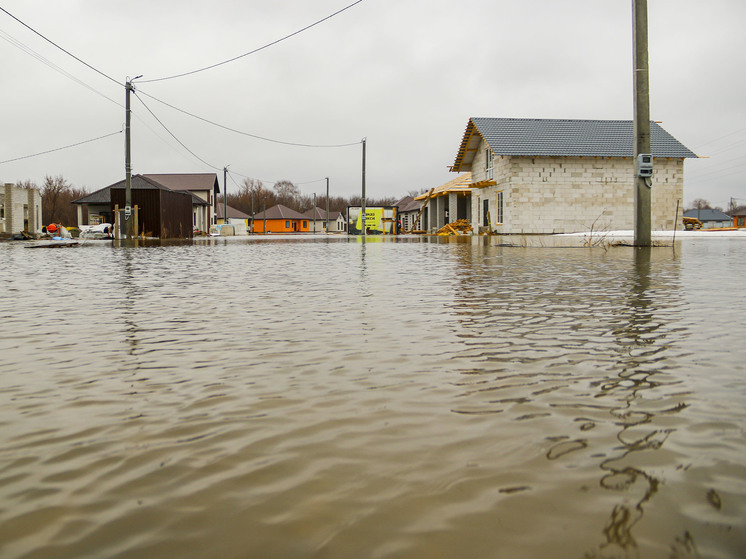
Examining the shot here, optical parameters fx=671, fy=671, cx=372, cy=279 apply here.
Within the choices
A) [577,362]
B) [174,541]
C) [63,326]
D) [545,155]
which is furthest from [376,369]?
[545,155]

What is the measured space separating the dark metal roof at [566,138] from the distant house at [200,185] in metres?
40.9

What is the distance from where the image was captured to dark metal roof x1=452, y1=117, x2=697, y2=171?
33281mm

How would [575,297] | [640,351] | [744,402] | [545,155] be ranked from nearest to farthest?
[744,402], [640,351], [575,297], [545,155]

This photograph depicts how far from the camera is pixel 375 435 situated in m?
2.61

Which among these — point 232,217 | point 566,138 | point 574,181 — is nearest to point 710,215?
point 232,217

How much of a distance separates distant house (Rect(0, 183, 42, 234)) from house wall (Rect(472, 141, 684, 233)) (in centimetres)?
2821

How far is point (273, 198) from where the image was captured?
411ft

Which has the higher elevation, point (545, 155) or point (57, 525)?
point (545, 155)

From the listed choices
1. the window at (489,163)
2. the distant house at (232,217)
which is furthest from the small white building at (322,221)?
the window at (489,163)

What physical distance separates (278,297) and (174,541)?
5525mm

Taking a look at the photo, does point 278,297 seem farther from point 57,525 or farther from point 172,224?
point 172,224

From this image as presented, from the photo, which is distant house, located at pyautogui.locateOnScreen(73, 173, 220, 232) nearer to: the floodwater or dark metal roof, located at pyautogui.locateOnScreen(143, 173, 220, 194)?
dark metal roof, located at pyautogui.locateOnScreen(143, 173, 220, 194)

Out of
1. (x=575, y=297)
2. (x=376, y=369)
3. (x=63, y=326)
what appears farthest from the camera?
(x=575, y=297)

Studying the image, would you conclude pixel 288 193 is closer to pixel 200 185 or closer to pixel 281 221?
pixel 281 221
